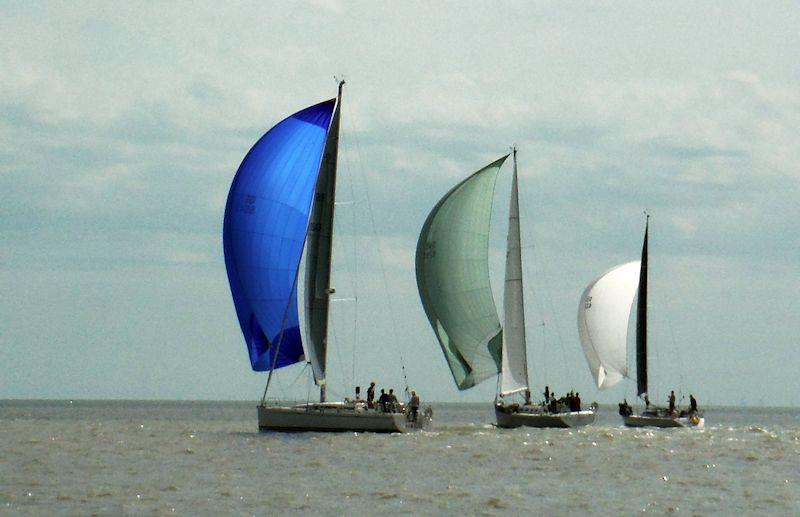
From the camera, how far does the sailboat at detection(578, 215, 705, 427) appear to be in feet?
221

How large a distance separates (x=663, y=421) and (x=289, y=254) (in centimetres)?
2291

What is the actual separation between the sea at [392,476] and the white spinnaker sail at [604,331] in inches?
770

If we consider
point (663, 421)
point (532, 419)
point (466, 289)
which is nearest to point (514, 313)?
point (466, 289)

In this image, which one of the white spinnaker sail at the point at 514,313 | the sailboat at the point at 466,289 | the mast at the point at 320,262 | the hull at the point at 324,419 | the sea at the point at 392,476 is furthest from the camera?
the white spinnaker sail at the point at 514,313

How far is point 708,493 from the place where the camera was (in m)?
29.6

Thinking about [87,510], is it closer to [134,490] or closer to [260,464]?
[134,490]

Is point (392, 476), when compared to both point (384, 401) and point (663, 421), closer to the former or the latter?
point (384, 401)

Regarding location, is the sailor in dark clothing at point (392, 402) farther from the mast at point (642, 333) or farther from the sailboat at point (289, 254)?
the mast at point (642, 333)

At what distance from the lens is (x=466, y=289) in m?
54.9

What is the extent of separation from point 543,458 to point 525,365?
20.0 metres

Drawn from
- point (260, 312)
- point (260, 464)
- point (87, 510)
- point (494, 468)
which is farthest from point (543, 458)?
point (87, 510)

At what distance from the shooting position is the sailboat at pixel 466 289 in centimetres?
5478

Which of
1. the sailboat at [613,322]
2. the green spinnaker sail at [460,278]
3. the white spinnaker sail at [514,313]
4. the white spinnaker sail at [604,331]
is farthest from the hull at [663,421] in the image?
the green spinnaker sail at [460,278]

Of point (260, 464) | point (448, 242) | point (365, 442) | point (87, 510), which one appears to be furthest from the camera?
point (448, 242)
